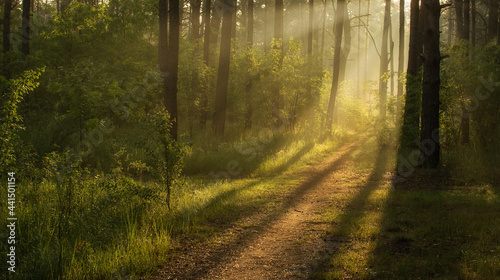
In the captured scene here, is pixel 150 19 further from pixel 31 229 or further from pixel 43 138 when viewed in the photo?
pixel 31 229

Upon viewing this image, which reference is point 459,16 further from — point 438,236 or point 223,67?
point 438,236

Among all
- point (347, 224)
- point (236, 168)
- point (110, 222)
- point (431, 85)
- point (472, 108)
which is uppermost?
point (431, 85)

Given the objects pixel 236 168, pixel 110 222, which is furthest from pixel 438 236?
pixel 236 168

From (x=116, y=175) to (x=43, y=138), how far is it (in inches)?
241

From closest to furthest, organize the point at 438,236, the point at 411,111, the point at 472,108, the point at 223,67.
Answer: the point at 438,236 < the point at 472,108 < the point at 411,111 < the point at 223,67

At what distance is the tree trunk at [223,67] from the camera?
1579 cm

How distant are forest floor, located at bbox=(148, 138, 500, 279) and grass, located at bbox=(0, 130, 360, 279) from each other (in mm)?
289

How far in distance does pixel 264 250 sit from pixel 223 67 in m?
12.0

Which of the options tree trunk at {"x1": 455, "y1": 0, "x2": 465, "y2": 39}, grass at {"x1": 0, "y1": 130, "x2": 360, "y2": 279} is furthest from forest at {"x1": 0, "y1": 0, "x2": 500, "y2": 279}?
tree trunk at {"x1": 455, "y1": 0, "x2": 465, "y2": 39}

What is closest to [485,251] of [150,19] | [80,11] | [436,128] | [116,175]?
[116,175]

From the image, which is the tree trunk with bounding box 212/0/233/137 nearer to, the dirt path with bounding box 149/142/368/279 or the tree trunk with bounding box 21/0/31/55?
the dirt path with bounding box 149/142/368/279

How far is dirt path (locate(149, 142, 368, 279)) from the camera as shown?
4.74 meters

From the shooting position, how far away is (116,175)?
24.0ft

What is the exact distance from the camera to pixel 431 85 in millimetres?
11414
